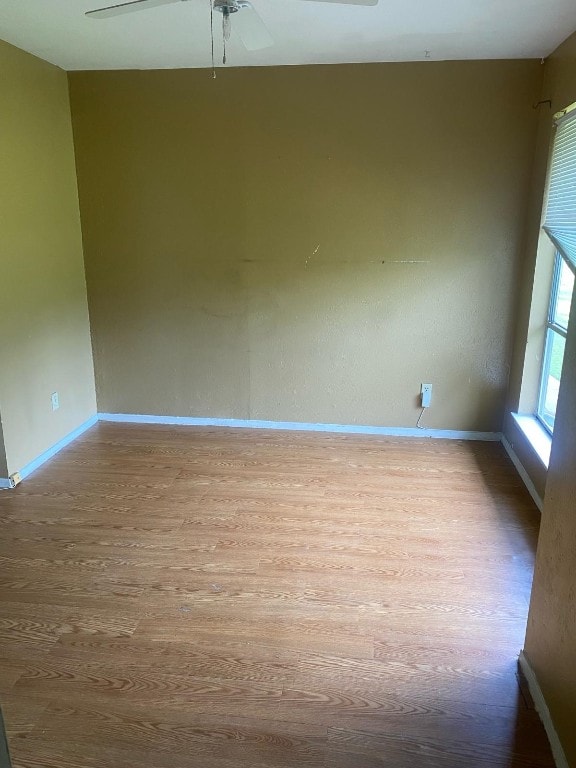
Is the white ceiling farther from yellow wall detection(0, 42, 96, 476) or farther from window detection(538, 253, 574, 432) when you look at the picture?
window detection(538, 253, 574, 432)

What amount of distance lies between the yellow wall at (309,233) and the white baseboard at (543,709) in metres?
2.19

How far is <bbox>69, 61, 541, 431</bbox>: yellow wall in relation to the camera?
3340 mm

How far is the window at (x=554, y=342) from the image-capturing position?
2994mm

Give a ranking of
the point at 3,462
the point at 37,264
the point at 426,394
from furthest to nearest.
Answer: the point at 426,394
the point at 37,264
the point at 3,462

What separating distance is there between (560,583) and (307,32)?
282 cm

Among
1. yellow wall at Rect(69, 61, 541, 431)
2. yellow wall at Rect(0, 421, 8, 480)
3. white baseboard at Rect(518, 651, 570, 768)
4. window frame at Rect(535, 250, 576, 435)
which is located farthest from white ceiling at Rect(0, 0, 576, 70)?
white baseboard at Rect(518, 651, 570, 768)

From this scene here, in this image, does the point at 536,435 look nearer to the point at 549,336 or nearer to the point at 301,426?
the point at 549,336

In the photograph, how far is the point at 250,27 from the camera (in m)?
2.21

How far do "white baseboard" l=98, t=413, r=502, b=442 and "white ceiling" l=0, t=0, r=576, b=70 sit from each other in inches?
93.8

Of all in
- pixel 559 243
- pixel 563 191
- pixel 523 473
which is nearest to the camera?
pixel 559 243

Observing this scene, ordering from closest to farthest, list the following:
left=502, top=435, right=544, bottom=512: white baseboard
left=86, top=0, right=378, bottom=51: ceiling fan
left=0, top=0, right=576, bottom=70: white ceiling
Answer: left=86, top=0, right=378, bottom=51: ceiling fan
left=0, top=0, right=576, bottom=70: white ceiling
left=502, top=435, right=544, bottom=512: white baseboard

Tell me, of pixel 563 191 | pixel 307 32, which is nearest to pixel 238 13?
pixel 307 32

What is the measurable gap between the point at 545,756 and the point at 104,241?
3716 mm

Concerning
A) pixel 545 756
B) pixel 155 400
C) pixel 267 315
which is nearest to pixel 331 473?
pixel 267 315
